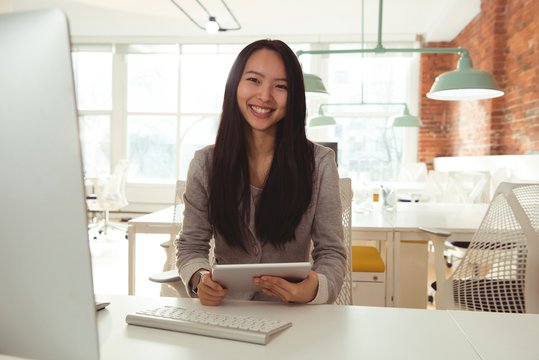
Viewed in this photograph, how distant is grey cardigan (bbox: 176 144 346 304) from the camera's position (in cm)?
146

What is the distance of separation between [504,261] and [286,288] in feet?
3.21

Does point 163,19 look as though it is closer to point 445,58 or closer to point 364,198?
point 445,58

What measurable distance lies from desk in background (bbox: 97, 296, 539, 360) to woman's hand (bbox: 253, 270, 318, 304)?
3cm

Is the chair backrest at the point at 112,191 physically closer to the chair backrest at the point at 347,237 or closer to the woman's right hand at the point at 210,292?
the chair backrest at the point at 347,237

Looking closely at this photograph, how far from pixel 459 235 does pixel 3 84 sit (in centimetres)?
238

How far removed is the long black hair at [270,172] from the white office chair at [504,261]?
706mm

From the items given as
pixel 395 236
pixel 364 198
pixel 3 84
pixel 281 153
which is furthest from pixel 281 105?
pixel 364 198

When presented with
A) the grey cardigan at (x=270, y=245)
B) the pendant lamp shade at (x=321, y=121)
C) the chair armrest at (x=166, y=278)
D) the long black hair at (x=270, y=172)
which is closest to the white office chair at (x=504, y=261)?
the grey cardigan at (x=270, y=245)

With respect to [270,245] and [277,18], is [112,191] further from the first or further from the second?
[270,245]

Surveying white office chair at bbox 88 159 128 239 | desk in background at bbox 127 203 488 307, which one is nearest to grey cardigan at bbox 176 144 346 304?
desk in background at bbox 127 203 488 307

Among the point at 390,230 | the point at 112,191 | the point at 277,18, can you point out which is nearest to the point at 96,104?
the point at 112,191

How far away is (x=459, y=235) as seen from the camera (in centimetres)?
243

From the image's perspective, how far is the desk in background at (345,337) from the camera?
83 cm

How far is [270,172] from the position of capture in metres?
1.50
